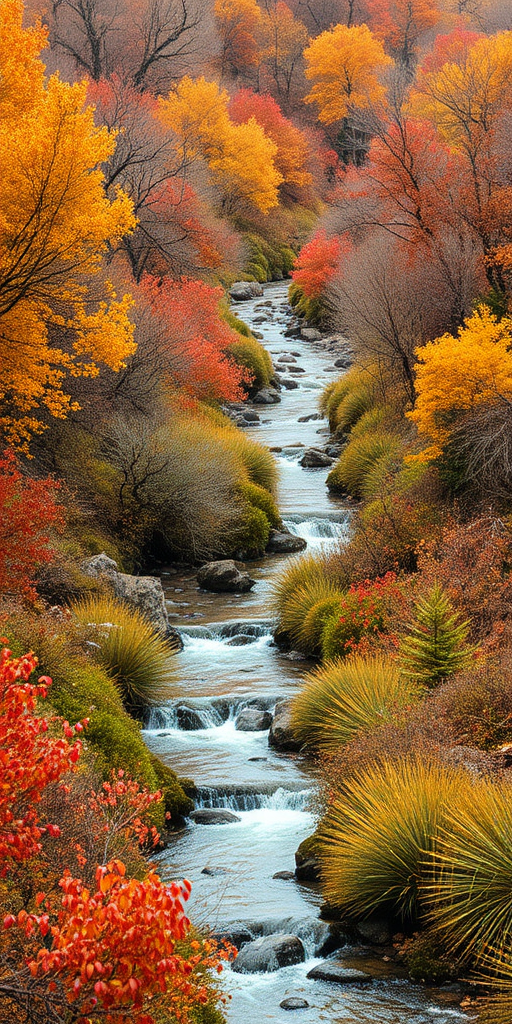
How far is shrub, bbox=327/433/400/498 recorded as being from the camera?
21.8 m

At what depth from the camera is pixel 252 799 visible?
10.8m

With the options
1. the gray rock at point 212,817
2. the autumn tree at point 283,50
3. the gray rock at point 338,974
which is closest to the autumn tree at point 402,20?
the autumn tree at point 283,50

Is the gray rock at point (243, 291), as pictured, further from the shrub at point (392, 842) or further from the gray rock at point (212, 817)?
the shrub at point (392, 842)

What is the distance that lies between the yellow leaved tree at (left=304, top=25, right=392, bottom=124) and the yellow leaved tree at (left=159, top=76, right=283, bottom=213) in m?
16.9

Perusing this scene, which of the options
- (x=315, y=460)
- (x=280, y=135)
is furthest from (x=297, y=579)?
(x=280, y=135)

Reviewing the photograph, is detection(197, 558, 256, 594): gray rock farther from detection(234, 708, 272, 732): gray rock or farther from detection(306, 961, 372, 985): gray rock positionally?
detection(306, 961, 372, 985): gray rock

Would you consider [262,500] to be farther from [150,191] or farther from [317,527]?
[150,191]

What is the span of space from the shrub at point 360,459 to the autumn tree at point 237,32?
198ft

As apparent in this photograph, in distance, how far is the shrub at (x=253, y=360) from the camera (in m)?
31.5

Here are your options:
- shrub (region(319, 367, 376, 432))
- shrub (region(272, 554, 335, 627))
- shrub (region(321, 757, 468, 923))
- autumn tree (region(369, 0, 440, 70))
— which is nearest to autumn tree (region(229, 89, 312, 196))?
autumn tree (region(369, 0, 440, 70))

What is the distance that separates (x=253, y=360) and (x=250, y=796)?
2278 cm

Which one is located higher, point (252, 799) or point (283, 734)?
point (283, 734)

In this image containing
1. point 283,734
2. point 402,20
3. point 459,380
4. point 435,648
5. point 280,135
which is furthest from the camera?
point 402,20

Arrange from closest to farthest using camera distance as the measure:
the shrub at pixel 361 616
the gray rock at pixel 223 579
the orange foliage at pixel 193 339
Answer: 1. the shrub at pixel 361 616
2. the gray rock at pixel 223 579
3. the orange foliage at pixel 193 339
